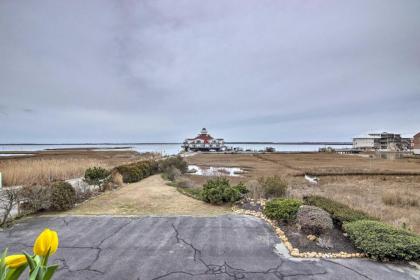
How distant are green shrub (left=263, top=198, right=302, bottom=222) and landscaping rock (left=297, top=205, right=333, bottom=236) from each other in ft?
2.72

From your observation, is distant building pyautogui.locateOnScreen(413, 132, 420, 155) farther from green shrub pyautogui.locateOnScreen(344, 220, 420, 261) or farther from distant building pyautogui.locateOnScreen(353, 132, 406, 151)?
green shrub pyautogui.locateOnScreen(344, 220, 420, 261)

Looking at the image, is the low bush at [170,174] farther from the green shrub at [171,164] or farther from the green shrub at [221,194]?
the green shrub at [221,194]

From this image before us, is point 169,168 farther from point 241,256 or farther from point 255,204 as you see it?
point 241,256

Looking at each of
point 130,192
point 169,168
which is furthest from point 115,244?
point 169,168

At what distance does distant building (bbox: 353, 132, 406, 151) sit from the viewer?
9562 cm

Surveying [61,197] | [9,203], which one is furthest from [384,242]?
[9,203]

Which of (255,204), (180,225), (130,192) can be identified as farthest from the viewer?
(130,192)

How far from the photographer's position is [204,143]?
8556 cm

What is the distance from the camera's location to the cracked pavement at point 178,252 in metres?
4.91

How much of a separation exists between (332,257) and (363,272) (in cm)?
72

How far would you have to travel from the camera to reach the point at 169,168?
2153 centimetres

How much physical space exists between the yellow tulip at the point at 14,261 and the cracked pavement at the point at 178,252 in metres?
3.96

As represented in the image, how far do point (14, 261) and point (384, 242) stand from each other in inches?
244

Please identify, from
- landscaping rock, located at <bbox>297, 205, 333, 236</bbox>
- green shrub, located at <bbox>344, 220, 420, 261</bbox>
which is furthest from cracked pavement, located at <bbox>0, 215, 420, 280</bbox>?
landscaping rock, located at <bbox>297, 205, 333, 236</bbox>
